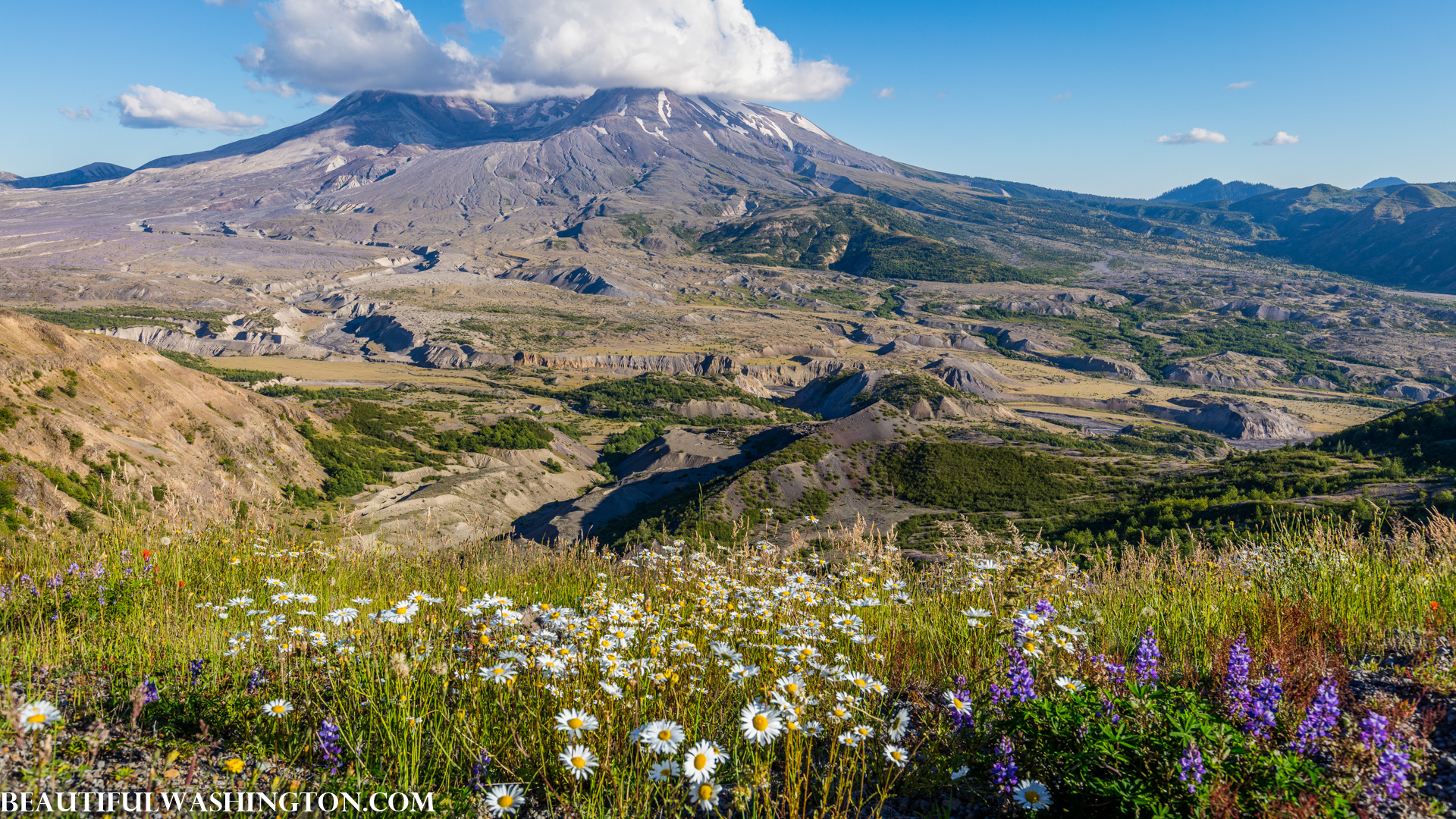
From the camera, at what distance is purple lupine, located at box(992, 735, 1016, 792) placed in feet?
9.18

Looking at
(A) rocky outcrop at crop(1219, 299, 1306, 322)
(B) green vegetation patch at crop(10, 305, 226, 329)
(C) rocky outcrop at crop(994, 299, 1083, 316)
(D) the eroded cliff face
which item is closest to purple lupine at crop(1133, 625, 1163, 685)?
(D) the eroded cliff face

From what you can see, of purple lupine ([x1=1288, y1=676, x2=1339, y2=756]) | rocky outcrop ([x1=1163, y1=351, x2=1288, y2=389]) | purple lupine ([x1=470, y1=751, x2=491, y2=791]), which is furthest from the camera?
rocky outcrop ([x1=1163, y1=351, x2=1288, y2=389])

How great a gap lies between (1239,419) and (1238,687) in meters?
113

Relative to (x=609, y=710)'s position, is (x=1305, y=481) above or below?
below

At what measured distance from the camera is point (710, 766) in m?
2.69

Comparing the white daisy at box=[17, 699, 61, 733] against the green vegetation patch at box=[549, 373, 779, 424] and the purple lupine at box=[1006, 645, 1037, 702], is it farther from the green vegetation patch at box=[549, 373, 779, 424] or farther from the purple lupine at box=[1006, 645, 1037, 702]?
the green vegetation patch at box=[549, 373, 779, 424]

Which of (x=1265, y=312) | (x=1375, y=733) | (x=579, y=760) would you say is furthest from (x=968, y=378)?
(x=1265, y=312)

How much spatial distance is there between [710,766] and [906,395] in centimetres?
8307

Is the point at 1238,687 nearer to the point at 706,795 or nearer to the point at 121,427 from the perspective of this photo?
the point at 706,795

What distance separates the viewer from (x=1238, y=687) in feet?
10.1

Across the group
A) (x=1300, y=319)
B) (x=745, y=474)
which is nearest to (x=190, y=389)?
(x=745, y=474)

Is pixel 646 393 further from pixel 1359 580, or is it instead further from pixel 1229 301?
pixel 1229 301

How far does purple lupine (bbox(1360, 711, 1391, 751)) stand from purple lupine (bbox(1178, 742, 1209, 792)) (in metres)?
0.65

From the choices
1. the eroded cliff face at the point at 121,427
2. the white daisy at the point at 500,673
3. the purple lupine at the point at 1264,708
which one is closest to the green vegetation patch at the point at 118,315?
the eroded cliff face at the point at 121,427
